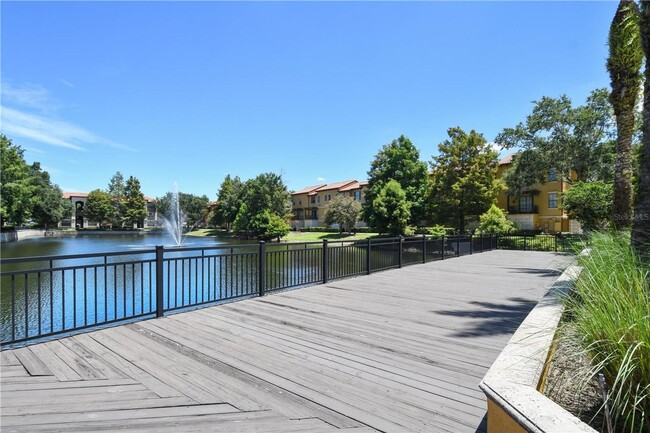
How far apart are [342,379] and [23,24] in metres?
10.2

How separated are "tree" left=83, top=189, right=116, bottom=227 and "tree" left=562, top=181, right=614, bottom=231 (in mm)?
76045

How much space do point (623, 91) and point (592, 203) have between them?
39.7 feet

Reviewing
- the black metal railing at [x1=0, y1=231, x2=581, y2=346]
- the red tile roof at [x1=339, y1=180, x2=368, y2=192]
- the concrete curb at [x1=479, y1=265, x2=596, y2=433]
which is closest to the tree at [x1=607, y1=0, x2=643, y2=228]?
the black metal railing at [x1=0, y1=231, x2=581, y2=346]

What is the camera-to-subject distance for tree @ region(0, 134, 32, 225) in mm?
34531

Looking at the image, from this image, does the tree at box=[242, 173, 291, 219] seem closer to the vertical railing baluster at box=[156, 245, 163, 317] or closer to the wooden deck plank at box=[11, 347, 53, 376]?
the vertical railing baluster at box=[156, 245, 163, 317]

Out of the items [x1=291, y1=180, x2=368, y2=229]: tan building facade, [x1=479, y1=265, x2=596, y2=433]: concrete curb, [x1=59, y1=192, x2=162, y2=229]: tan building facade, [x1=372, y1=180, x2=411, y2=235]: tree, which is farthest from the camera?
[x1=59, y1=192, x2=162, y2=229]: tan building facade

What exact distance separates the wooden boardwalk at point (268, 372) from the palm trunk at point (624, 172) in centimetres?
621

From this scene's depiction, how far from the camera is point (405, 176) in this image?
3278 centimetres

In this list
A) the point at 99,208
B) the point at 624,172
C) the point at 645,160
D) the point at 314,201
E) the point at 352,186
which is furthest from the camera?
the point at 99,208

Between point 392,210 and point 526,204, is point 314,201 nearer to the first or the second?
point 392,210

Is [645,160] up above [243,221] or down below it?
above

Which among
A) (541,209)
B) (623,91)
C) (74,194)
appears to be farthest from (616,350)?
(74,194)

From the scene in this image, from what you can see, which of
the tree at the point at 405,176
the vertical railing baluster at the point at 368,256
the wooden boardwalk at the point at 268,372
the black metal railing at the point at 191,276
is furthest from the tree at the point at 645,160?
the tree at the point at 405,176

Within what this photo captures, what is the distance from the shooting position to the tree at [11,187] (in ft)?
113
